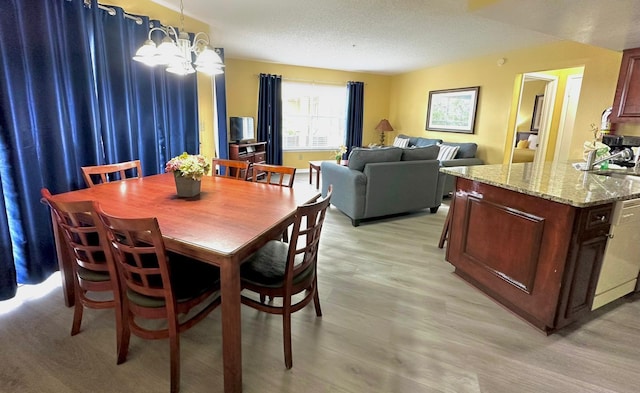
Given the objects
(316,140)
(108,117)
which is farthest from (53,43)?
(316,140)

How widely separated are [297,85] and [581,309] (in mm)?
6276

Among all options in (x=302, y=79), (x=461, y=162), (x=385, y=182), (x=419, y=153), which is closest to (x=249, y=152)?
(x=302, y=79)

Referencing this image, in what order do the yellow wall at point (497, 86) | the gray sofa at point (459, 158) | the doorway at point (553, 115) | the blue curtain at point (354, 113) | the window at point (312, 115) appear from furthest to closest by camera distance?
the blue curtain at point (354, 113), the window at point (312, 115), the doorway at point (553, 115), the gray sofa at point (459, 158), the yellow wall at point (497, 86)

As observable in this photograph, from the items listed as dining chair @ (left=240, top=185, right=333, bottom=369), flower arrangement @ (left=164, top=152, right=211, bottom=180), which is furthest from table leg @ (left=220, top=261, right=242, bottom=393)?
flower arrangement @ (left=164, top=152, right=211, bottom=180)

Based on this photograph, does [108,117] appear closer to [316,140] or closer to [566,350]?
[566,350]

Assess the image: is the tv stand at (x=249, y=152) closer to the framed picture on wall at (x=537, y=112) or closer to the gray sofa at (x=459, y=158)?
the gray sofa at (x=459, y=158)

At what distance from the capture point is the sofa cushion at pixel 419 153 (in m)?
4.07

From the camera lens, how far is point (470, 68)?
571 cm

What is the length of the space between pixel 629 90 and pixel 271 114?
5.49 m

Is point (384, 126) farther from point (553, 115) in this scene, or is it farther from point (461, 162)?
point (553, 115)

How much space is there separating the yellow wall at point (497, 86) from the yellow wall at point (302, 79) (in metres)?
0.40

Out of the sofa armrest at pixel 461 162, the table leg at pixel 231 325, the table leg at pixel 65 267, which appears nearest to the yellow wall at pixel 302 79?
the sofa armrest at pixel 461 162

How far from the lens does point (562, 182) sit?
2162mm

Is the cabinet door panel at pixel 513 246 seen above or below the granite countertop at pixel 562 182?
below
